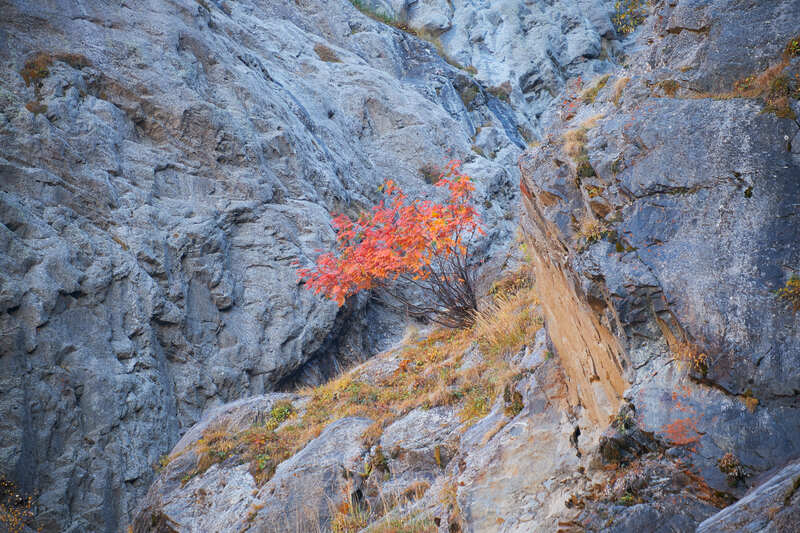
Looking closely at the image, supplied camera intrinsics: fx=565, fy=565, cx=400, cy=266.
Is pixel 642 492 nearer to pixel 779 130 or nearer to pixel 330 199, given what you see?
pixel 779 130

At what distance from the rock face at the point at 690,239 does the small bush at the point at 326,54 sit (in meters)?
20.9

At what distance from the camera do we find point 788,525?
8.86 feet

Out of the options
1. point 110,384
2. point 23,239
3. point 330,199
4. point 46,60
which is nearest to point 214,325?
point 110,384

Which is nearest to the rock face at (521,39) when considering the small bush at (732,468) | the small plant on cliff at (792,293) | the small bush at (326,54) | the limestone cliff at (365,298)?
the limestone cliff at (365,298)

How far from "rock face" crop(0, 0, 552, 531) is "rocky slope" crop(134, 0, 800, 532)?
236 inches

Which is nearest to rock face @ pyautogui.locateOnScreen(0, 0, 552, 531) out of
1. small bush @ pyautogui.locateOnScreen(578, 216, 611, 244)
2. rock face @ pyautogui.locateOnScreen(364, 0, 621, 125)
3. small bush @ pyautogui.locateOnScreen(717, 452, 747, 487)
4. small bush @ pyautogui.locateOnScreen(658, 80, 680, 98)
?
small bush @ pyautogui.locateOnScreen(658, 80, 680, 98)

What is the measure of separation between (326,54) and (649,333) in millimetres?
23696

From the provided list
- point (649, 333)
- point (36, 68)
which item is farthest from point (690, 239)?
point (36, 68)

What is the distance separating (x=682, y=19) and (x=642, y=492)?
464 centimetres

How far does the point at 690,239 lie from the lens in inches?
173

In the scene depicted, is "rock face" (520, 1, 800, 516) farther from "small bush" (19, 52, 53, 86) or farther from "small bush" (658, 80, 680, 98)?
"small bush" (19, 52, 53, 86)

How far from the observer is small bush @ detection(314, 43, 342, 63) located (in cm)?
2502

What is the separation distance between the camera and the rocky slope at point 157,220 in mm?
11406

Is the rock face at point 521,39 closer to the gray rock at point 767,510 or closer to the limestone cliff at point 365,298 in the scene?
the limestone cliff at point 365,298
